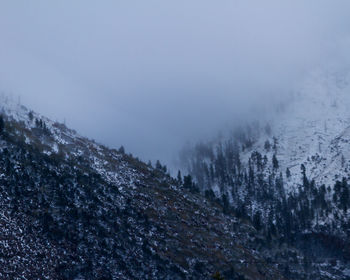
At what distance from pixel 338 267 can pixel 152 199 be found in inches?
2333

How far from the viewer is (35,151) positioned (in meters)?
120

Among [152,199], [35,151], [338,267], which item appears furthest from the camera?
[338,267]

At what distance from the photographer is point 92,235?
103 m

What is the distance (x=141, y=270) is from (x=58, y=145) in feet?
155

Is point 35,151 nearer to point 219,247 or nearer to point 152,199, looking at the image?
point 152,199

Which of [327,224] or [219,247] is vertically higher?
[327,224]

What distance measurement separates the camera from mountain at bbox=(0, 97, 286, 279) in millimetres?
91688

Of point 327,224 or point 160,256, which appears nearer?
point 160,256

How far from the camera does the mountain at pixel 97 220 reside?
9169cm

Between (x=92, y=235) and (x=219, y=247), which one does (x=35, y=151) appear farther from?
(x=219, y=247)

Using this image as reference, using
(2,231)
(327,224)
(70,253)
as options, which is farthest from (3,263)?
(327,224)

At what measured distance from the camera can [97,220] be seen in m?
109

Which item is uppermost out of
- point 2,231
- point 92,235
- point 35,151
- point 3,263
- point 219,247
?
point 35,151

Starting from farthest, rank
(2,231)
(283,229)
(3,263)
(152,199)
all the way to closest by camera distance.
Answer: (283,229)
(152,199)
(2,231)
(3,263)
